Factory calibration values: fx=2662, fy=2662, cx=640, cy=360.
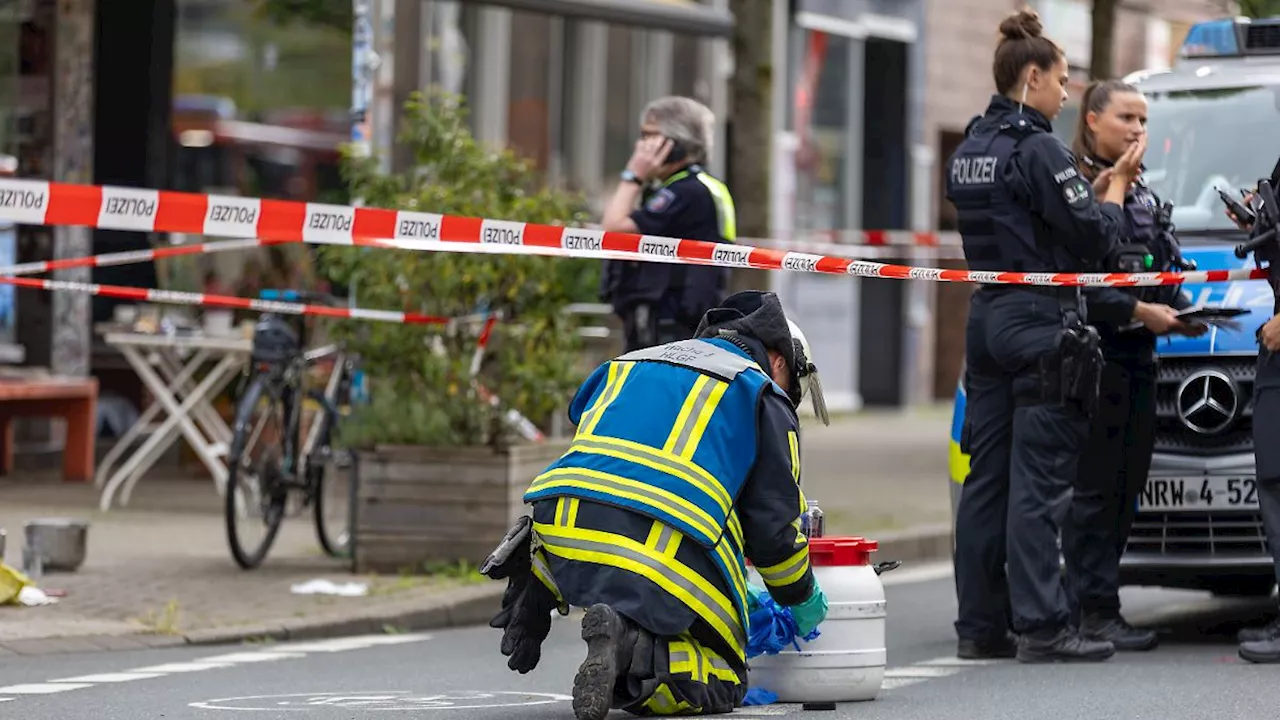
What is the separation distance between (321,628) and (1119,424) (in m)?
3.07

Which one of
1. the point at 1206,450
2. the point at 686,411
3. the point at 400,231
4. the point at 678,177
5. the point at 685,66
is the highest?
the point at 685,66

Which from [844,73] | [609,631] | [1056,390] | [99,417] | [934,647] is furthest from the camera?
[844,73]

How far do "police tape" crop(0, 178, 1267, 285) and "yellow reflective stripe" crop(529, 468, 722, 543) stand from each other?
1676mm

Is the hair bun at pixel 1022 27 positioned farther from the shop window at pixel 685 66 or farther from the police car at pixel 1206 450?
the shop window at pixel 685 66

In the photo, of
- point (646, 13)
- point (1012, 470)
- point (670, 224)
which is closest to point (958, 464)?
point (1012, 470)

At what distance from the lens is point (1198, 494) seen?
9211mm

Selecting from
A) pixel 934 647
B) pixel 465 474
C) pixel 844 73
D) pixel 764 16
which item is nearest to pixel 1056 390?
pixel 934 647

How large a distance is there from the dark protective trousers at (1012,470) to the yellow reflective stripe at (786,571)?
80.9 inches

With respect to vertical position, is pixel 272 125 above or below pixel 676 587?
above

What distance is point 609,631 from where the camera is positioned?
6.76 metres

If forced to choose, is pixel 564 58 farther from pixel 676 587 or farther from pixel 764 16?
pixel 676 587

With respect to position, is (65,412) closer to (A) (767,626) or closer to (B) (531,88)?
(B) (531,88)

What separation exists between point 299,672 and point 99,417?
815 centimetres

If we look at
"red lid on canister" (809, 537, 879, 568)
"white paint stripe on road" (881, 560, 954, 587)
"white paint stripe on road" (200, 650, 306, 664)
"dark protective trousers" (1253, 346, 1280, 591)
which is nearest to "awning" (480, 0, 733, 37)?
"white paint stripe on road" (881, 560, 954, 587)
